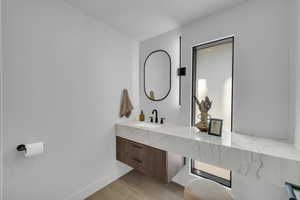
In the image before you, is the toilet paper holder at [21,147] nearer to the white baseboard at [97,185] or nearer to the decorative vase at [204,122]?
the white baseboard at [97,185]

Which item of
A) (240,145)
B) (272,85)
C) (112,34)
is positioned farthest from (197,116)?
(112,34)

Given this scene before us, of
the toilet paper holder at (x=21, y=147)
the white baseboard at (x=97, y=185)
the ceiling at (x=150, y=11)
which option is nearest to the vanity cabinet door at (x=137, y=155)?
the white baseboard at (x=97, y=185)

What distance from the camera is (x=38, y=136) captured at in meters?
1.32

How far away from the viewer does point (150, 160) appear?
165 centimetres

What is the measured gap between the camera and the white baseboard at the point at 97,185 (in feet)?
5.34

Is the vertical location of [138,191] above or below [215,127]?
below

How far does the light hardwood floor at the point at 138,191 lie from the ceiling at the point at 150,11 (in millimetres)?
2250

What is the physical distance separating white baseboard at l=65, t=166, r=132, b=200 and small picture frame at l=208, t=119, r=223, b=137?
152cm

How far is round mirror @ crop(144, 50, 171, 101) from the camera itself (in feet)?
6.75

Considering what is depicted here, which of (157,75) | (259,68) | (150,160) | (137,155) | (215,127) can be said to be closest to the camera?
(259,68)

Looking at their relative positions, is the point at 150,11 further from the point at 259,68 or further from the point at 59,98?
the point at 59,98

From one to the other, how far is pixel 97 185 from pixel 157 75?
1817 mm

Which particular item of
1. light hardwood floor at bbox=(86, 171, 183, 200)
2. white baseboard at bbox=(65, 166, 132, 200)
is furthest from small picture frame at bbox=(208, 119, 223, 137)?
white baseboard at bbox=(65, 166, 132, 200)

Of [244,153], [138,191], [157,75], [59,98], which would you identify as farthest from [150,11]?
[138,191]
